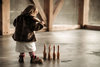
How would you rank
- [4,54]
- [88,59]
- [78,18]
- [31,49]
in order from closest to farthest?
[31,49] < [88,59] < [4,54] < [78,18]

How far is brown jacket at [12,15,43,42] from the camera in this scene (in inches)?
129

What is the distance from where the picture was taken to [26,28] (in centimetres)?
332

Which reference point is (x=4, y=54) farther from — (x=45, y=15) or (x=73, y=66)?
(x=45, y=15)

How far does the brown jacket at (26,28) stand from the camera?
129 inches

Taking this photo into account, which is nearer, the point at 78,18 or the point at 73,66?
the point at 73,66

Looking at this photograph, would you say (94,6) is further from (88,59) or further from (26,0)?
(88,59)

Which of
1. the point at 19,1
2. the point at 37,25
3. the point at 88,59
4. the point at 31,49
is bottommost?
the point at 88,59

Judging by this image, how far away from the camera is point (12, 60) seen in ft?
11.5

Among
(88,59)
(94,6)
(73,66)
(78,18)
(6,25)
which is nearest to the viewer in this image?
(73,66)

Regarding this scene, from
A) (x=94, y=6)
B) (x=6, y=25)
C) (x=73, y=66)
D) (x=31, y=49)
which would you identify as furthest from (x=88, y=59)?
(x=94, y=6)

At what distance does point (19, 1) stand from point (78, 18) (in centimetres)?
382

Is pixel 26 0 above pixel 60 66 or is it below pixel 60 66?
above

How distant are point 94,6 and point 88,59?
29.8ft

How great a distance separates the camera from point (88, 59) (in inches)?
143
